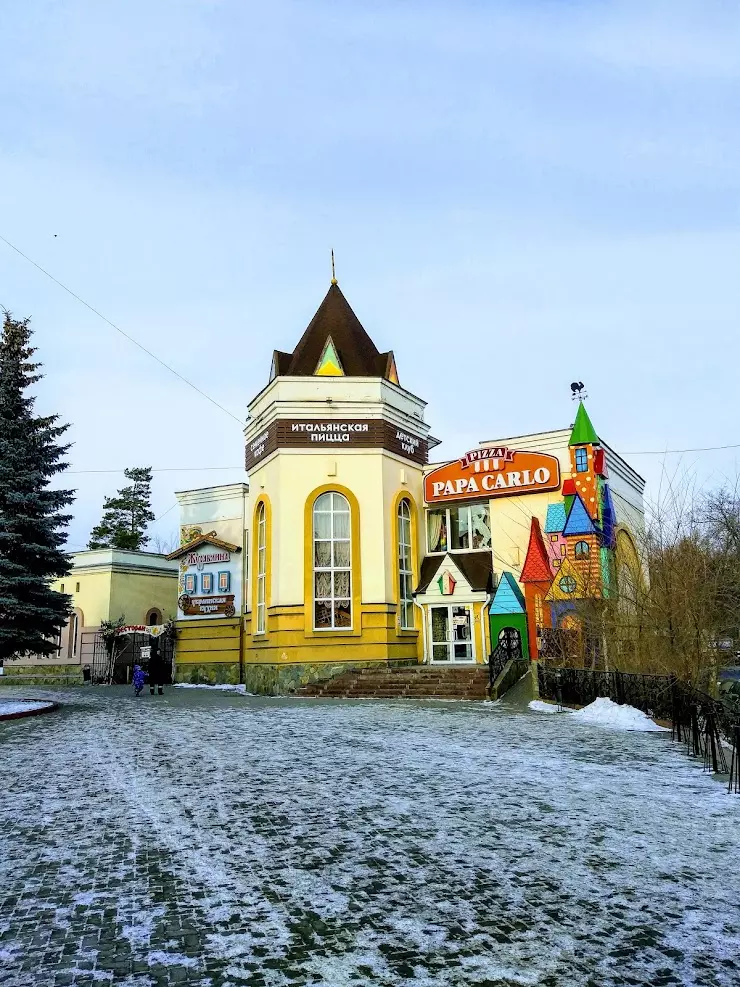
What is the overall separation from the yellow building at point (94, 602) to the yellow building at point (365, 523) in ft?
38.6

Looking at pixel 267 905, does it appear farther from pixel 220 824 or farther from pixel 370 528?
pixel 370 528

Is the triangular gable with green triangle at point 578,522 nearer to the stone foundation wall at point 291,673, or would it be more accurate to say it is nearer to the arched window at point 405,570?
the arched window at point 405,570

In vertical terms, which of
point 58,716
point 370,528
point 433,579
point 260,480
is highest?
point 260,480

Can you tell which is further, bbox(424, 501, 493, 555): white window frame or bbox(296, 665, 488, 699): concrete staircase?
bbox(424, 501, 493, 555): white window frame

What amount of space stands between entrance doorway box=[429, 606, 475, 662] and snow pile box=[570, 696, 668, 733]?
29.9 feet

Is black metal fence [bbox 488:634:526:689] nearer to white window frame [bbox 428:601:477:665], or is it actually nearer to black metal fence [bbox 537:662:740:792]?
black metal fence [bbox 537:662:740:792]

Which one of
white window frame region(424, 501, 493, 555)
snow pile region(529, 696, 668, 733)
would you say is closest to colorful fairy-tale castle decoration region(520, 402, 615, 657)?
white window frame region(424, 501, 493, 555)

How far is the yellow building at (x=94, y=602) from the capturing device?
35531mm

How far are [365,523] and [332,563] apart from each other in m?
1.71

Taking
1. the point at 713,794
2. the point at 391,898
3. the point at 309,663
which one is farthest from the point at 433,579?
the point at 391,898

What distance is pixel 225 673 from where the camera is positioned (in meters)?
30.3

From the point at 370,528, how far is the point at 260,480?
452 cm

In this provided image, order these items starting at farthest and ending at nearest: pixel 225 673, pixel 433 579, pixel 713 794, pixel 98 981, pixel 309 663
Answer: pixel 225 673 < pixel 433 579 < pixel 309 663 < pixel 713 794 < pixel 98 981

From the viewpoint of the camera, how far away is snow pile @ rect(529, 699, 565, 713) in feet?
53.6
